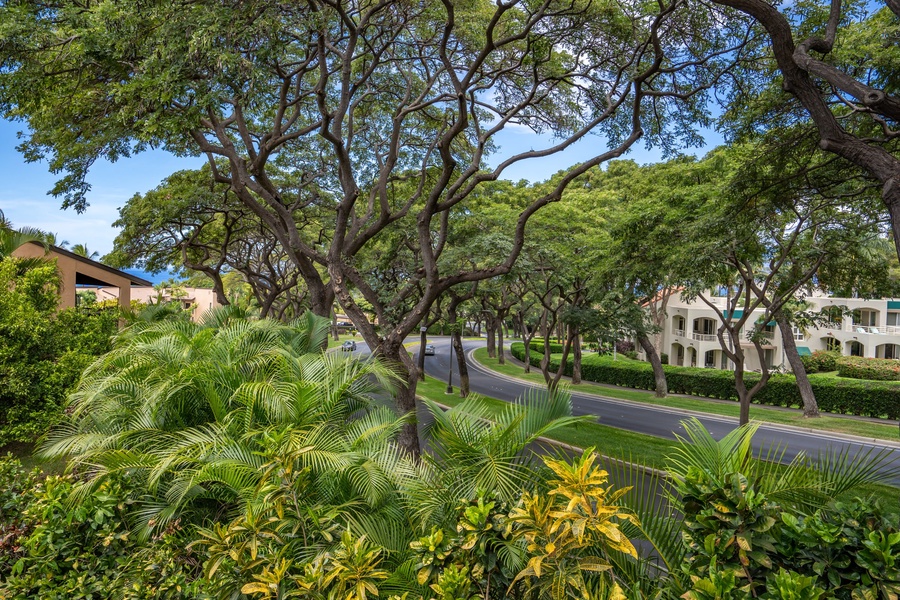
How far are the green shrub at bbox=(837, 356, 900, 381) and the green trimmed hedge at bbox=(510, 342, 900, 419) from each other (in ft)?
26.6

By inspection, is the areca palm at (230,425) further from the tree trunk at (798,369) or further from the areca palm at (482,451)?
the tree trunk at (798,369)

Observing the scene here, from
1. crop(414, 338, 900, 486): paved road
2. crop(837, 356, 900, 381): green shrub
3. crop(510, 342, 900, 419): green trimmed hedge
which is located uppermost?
crop(837, 356, 900, 381): green shrub

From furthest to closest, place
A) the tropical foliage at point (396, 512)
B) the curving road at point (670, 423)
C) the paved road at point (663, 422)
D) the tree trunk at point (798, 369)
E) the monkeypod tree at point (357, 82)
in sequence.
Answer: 1. the tree trunk at point (798, 369)
2. the paved road at point (663, 422)
3. the curving road at point (670, 423)
4. the monkeypod tree at point (357, 82)
5. the tropical foliage at point (396, 512)

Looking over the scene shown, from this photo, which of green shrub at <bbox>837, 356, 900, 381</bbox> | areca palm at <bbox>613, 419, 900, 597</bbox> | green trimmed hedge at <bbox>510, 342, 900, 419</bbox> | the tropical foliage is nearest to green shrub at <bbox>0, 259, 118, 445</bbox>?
the tropical foliage

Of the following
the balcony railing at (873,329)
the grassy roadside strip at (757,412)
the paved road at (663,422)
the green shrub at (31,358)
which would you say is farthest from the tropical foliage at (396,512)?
the balcony railing at (873,329)

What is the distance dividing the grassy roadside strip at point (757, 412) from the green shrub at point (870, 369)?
1016 cm

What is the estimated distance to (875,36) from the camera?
8586 mm

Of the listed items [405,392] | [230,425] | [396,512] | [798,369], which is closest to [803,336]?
[798,369]

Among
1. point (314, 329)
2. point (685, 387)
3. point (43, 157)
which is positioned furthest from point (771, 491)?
point (685, 387)

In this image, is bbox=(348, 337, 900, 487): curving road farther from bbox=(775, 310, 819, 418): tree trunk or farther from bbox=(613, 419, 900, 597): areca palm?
bbox=(613, 419, 900, 597): areca palm

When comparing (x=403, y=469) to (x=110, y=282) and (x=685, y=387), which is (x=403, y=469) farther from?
(x=685, y=387)

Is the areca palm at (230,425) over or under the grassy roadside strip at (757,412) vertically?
over

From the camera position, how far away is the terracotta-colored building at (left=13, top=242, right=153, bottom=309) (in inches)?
620

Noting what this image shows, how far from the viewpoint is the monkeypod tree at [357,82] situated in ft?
25.1
